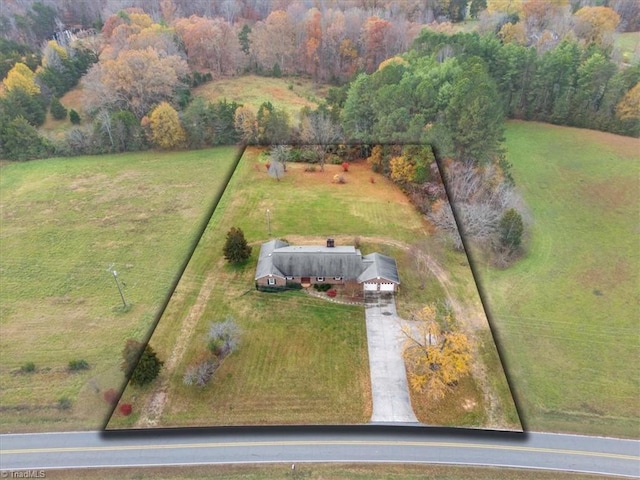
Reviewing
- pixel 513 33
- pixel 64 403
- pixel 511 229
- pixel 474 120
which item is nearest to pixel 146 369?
pixel 64 403

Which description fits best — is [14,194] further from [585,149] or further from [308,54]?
[585,149]

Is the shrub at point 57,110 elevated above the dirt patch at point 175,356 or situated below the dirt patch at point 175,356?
above

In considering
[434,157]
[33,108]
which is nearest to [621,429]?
[434,157]

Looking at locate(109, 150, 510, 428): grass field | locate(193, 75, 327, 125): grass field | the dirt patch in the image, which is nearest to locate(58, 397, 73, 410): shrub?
locate(109, 150, 510, 428): grass field

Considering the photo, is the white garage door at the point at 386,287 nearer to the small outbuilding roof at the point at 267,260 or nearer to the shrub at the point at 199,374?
the small outbuilding roof at the point at 267,260

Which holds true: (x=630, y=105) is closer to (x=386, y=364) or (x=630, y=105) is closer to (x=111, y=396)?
(x=386, y=364)

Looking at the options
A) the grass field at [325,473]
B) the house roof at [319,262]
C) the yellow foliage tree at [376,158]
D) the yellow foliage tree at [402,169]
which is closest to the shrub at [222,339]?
the house roof at [319,262]

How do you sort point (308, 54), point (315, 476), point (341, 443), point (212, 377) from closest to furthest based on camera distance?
point (315, 476) < point (341, 443) < point (212, 377) < point (308, 54)

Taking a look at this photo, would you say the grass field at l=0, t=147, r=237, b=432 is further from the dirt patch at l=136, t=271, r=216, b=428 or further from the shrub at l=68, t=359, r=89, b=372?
the dirt patch at l=136, t=271, r=216, b=428
